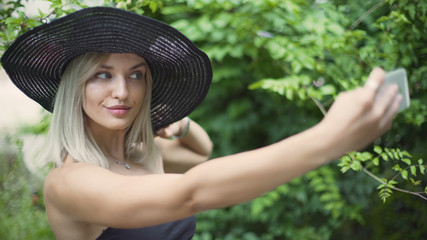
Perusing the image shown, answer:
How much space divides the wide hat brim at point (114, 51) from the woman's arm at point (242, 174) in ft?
1.72

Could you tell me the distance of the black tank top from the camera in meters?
1.82

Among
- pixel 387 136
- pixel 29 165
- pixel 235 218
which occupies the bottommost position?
pixel 235 218

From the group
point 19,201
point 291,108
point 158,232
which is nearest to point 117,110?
point 158,232

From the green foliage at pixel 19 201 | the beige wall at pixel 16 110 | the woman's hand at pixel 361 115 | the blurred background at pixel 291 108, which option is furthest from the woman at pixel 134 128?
the beige wall at pixel 16 110

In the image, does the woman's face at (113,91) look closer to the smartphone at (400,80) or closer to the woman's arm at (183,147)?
the woman's arm at (183,147)

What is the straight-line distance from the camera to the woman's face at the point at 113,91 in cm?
183

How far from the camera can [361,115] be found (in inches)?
44.3

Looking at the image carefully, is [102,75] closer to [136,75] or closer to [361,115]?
[136,75]

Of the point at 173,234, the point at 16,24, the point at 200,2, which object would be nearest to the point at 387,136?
the point at 200,2

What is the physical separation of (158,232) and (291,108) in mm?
2187

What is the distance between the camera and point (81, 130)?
1901 millimetres

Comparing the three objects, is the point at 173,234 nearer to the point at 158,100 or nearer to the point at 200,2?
the point at 158,100

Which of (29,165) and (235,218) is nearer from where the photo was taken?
→ (29,165)

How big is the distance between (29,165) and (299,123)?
199cm
